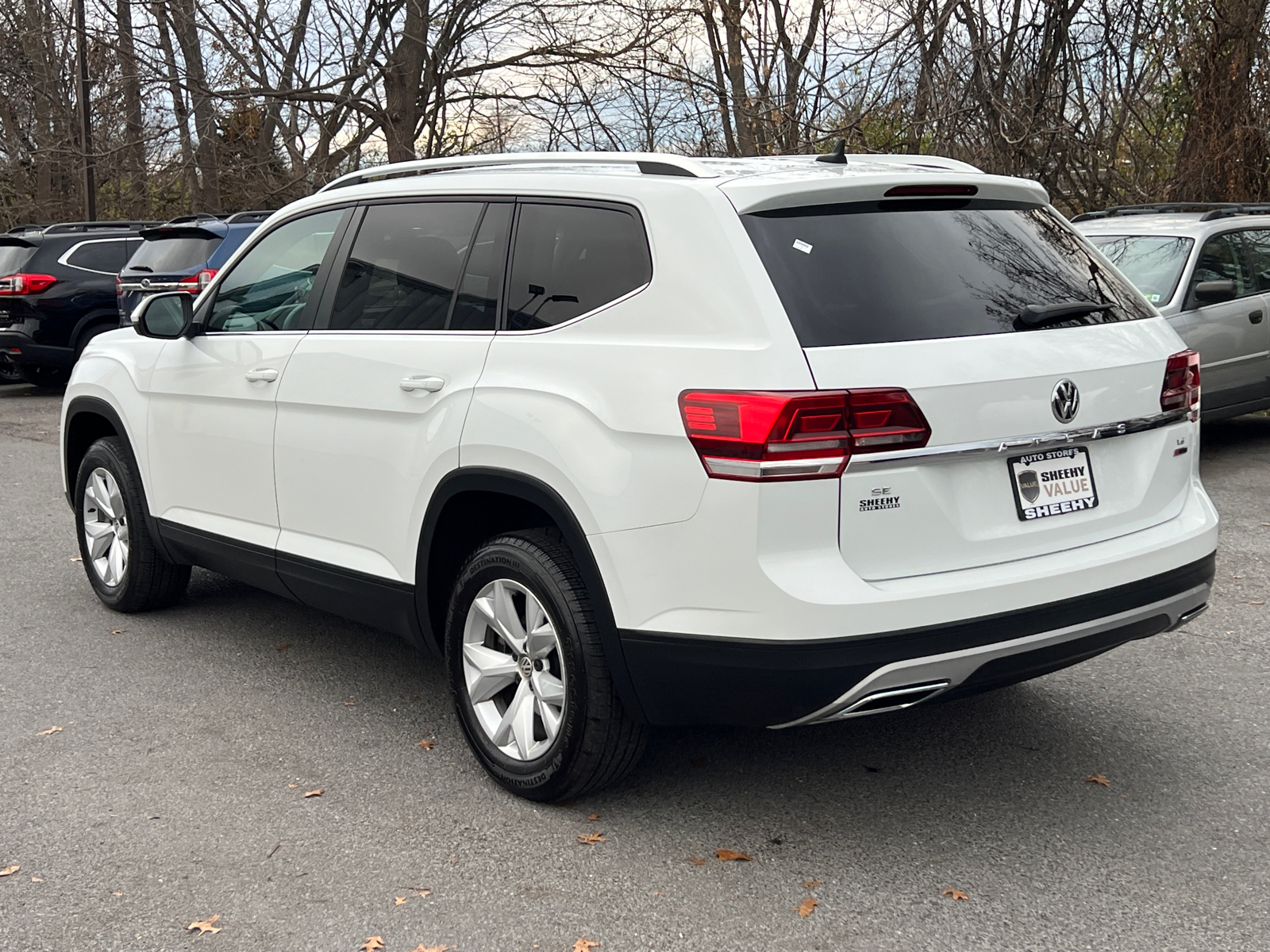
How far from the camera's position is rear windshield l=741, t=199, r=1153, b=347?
132 inches

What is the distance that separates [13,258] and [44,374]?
145 centimetres

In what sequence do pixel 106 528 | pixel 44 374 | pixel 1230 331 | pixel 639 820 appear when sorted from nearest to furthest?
1. pixel 639 820
2. pixel 106 528
3. pixel 1230 331
4. pixel 44 374

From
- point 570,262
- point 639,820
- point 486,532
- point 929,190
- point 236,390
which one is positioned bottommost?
point 639,820

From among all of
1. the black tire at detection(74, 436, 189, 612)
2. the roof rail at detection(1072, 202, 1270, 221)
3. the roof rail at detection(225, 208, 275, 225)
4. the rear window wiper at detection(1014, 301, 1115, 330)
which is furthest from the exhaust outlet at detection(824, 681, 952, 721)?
the roof rail at detection(225, 208, 275, 225)

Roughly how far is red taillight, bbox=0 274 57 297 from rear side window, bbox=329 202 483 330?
40.4 feet

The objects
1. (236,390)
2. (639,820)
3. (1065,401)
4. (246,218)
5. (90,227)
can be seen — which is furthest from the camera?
(90,227)

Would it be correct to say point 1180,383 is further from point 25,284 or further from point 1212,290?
point 25,284

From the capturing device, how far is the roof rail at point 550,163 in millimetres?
3732

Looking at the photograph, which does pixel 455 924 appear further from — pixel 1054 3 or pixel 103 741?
pixel 1054 3

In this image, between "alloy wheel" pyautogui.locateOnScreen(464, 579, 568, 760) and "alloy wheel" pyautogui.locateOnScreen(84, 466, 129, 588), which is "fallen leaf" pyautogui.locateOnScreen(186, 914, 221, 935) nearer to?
"alloy wheel" pyautogui.locateOnScreen(464, 579, 568, 760)

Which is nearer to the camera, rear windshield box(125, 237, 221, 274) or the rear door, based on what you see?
the rear door

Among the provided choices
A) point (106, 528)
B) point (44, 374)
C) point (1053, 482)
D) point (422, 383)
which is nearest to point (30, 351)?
point (44, 374)

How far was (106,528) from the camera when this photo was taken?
6.20 m

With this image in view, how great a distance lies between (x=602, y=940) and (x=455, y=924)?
372 mm
